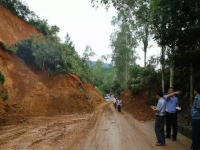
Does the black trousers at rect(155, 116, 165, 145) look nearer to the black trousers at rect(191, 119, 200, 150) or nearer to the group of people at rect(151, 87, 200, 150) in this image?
the group of people at rect(151, 87, 200, 150)

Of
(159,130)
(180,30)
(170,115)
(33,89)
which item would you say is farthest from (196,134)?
(33,89)

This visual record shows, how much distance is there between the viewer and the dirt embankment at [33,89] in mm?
18638

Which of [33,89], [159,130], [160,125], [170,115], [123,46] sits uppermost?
[123,46]

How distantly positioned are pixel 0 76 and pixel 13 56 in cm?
781

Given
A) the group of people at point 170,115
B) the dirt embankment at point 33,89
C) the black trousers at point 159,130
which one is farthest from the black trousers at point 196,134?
the dirt embankment at point 33,89

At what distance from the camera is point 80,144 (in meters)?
8.20

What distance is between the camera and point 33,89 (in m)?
20.8

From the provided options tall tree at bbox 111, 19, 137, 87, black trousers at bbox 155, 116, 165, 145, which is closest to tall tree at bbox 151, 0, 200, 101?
black trousers at bbox 155, 116, 165, 145

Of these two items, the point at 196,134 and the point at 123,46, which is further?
the point at 123,46

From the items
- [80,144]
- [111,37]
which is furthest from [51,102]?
[111,37]

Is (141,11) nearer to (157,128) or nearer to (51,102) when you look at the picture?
(157,128)

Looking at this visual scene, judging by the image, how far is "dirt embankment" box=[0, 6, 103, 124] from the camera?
18.6m

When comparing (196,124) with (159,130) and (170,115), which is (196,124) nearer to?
(159,130)

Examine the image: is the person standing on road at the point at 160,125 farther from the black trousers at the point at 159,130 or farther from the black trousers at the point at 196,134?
the black trousers at the point at 196,134
